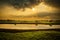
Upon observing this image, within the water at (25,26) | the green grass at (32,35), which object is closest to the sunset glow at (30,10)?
the water at (25,26)

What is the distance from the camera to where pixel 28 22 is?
382 centimetres

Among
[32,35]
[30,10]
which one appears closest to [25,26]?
[32,35]

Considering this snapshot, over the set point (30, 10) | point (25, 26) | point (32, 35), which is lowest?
point (32, 35)

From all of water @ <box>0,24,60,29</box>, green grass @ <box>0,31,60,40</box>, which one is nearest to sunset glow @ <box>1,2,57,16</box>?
water @ <box>0,24,60,29</box>

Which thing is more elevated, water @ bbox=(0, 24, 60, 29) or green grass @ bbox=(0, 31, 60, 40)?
water @ bbox=(0, 24, 60, 29)

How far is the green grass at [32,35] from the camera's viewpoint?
12.4ft

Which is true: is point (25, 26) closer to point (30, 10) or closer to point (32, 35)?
point (32, 35)

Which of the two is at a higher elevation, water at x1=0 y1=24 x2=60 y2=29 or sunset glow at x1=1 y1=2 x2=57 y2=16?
sunset glow at x1=1 y1=2 x2=57 y2=16

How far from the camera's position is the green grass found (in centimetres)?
378

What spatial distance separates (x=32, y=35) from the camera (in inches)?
150

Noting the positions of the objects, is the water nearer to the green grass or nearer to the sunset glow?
the green grass

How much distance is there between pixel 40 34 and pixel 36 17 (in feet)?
1.37

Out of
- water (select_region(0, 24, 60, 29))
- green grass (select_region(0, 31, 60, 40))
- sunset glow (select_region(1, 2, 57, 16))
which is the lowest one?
green grass (select_region(0, 31, 60, 40))

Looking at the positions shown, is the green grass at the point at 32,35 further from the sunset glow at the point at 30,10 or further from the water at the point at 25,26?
the sunset glow at the point at 30,10
